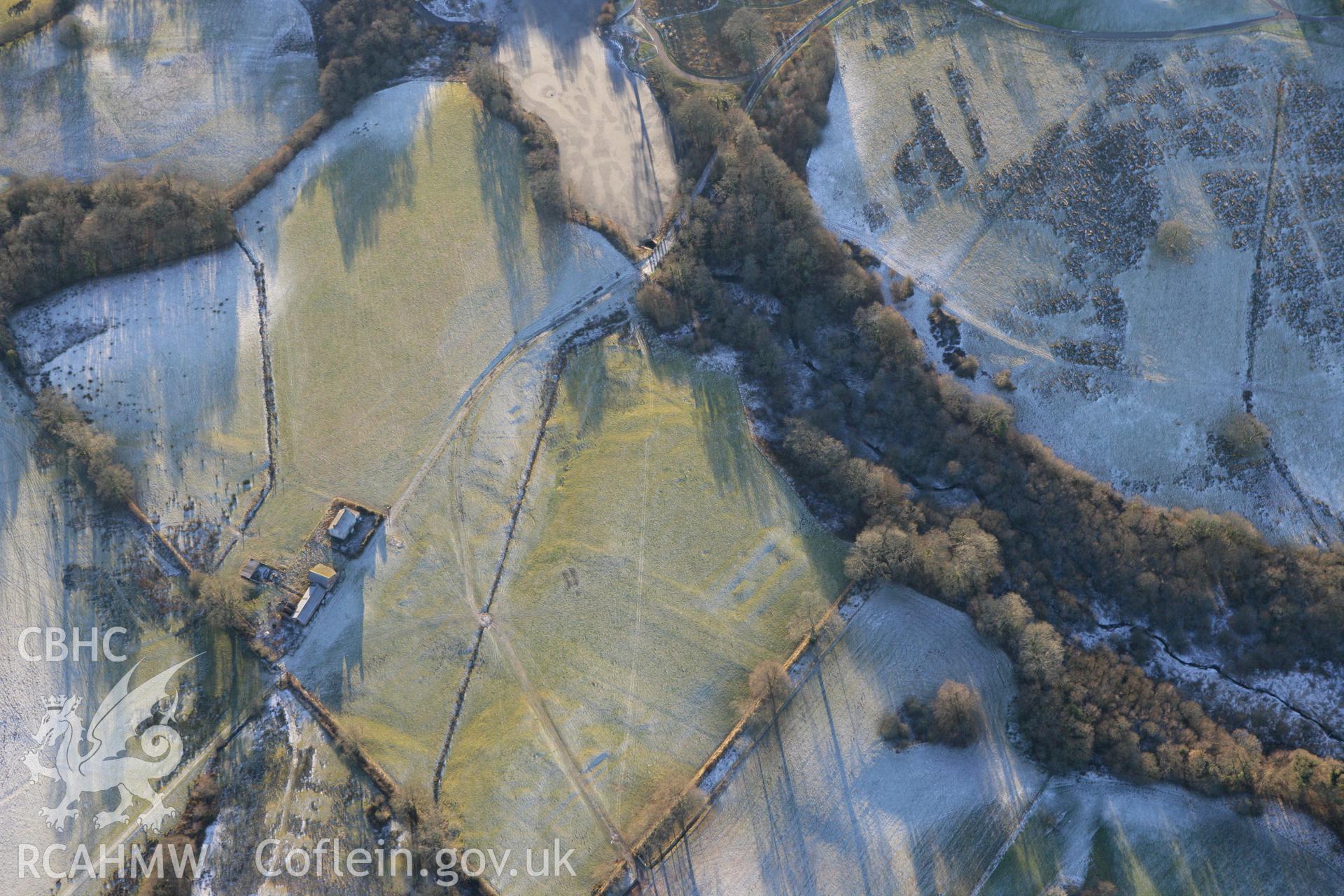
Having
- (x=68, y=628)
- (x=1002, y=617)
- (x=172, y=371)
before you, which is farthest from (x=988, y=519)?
(x=68, y=628)

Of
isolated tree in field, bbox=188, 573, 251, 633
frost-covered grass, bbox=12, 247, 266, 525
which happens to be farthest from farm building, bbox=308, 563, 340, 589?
frost-covered grass, bbox=12, 247, 266, 525

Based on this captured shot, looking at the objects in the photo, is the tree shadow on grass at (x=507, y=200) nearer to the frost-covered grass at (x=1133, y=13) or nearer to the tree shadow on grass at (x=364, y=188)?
the tree shadow on grass at (x=364, y=188)

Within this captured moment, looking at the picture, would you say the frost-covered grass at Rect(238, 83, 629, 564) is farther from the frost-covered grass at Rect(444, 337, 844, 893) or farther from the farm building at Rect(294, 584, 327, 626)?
the frost-covered grass at Rect(444, 337, 844, 893)

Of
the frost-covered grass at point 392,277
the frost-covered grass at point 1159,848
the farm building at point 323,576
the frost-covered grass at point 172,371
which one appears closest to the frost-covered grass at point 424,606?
the farm building at point 323,576

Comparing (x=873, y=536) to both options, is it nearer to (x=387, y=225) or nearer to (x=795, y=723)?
(x=795, y=723)

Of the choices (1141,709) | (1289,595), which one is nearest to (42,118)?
(1141,709)

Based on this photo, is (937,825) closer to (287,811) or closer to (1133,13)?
(287,811)
